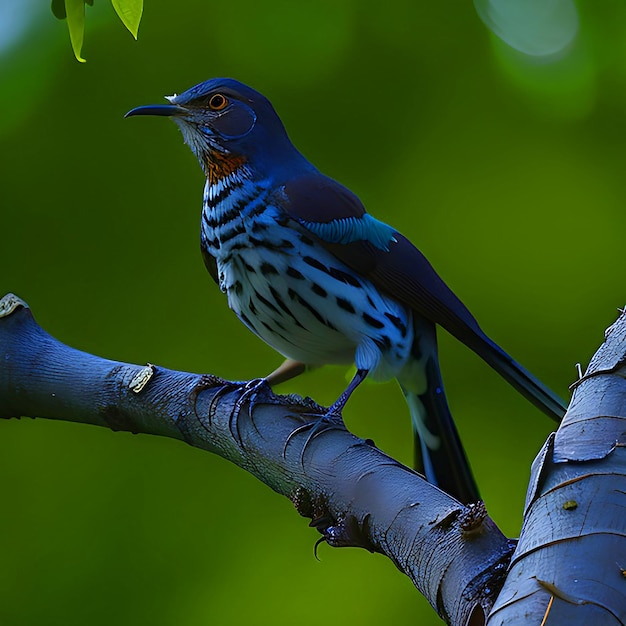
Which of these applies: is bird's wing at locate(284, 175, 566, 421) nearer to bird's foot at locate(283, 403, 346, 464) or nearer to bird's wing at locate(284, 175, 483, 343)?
bird's wing at locate(284, 175, 483, 343)

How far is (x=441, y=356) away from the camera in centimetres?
438

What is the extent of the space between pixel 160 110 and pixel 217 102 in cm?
19

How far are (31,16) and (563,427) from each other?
337 cm

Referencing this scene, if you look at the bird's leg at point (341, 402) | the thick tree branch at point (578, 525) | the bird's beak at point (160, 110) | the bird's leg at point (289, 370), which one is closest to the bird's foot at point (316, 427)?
the bird's leg at point (341, 402)

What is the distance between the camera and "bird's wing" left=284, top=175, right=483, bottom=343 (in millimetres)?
3053

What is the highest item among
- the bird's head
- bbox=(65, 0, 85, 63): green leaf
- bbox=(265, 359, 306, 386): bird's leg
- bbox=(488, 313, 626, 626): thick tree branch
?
bbox=(65, 0, 85, 63): green leaf

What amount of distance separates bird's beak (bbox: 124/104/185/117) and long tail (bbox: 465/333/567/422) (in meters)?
1.17

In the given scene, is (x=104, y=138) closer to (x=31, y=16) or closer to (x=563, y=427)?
(x=31, y=16)

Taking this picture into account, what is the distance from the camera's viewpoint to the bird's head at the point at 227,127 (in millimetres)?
3266

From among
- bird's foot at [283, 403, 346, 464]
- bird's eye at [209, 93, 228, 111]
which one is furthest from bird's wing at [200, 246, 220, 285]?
bird's foot at [283, 403, 346, 464]

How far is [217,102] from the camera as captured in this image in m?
3.34

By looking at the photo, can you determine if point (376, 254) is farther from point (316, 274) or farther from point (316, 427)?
point (316, 427)

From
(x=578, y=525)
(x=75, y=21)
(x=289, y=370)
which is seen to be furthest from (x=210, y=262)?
(x=578, y=525)

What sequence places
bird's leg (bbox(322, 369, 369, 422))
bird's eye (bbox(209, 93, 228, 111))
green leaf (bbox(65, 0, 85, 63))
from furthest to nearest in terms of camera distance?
bird's eye (bbox(209, 93, 228, 111))
bird's leg (bbox(322, 369, 369, 422))
green leaf (bbox(65, 0, 85, 63))
